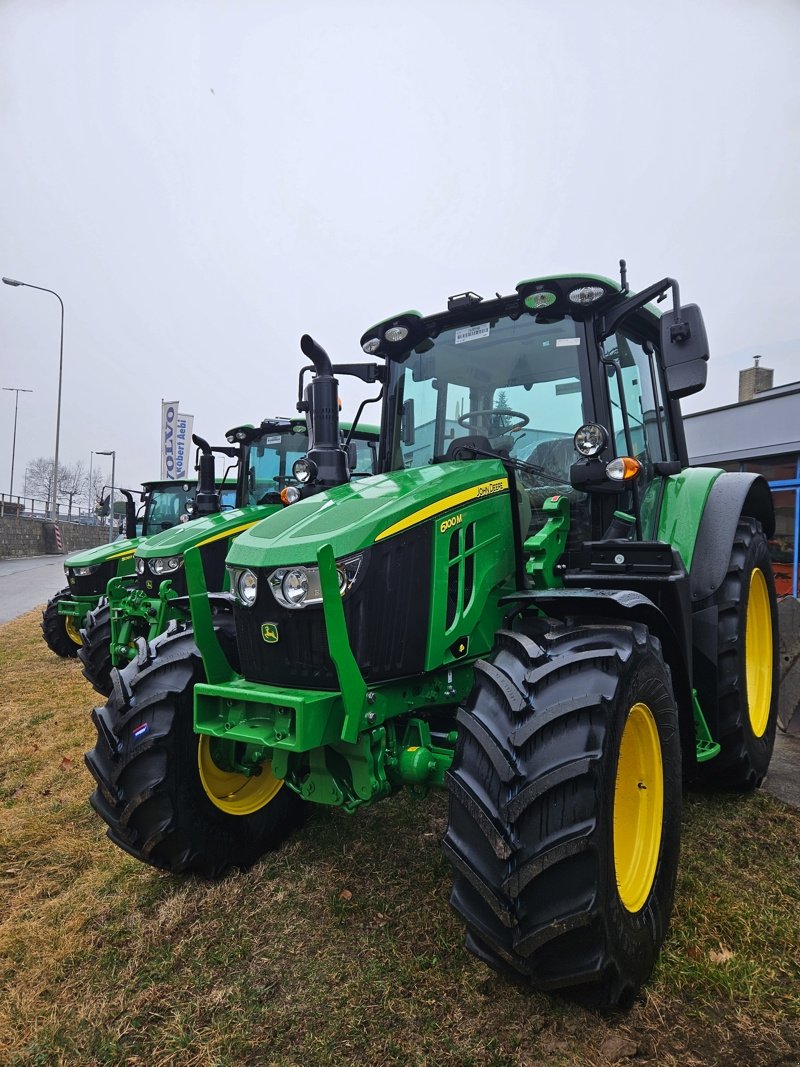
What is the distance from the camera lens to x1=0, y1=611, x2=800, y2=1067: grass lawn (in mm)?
2061

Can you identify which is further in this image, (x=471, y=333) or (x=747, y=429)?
(x=747, y=429)

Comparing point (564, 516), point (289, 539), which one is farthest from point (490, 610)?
point (289, 539)

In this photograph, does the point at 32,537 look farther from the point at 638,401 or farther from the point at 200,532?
the point at 638,401

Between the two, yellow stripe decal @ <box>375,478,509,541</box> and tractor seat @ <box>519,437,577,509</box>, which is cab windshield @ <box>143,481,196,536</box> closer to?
tractor seat @ <box>519,437,577,509</box>

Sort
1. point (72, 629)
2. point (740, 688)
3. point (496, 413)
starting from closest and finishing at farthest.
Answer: point (496, 413) → point (740, 688) → point (72, 629)

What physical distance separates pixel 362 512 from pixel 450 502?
0.35 m

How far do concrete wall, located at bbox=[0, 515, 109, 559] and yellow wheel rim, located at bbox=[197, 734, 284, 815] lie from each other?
27.3 meters

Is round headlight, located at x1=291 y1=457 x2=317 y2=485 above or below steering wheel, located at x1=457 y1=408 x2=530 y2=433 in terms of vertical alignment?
below

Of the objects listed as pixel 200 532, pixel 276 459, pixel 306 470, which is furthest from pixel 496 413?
pixel 276 459

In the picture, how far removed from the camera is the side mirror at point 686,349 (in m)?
Answer: 2.90

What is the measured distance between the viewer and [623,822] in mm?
2430

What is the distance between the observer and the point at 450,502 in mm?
2721

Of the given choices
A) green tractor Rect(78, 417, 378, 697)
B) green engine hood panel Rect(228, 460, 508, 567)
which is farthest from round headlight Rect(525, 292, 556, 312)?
green tractor Rect(78, 417, 378, 697)

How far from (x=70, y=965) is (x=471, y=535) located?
6.97ft
